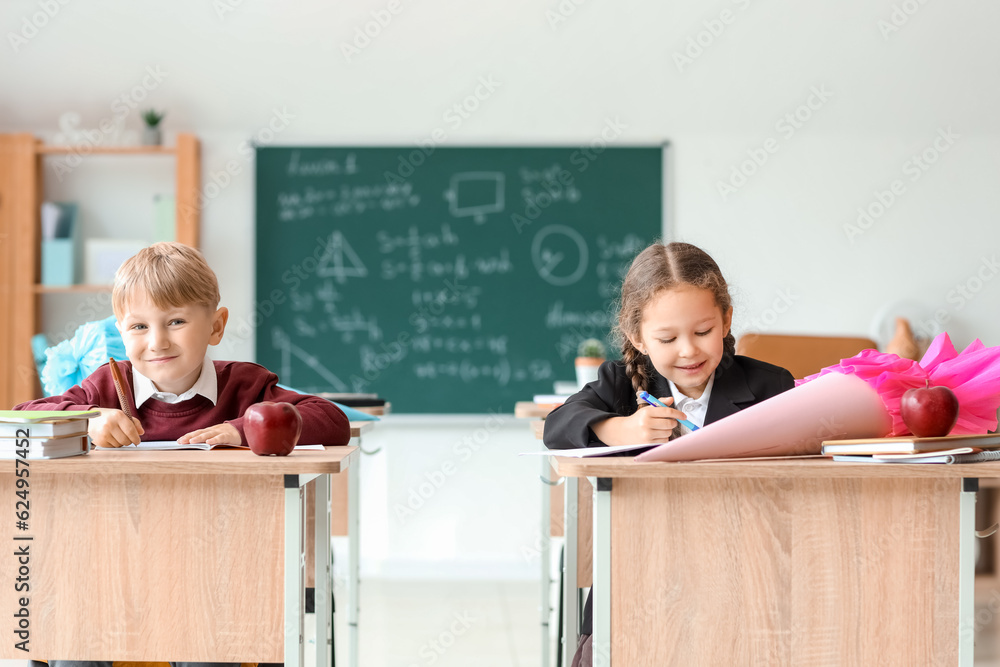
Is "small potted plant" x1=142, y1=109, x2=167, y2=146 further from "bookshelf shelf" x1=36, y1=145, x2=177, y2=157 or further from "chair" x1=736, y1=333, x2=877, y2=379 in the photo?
"chair" x1=736, y1=333, x2=877, y2=379

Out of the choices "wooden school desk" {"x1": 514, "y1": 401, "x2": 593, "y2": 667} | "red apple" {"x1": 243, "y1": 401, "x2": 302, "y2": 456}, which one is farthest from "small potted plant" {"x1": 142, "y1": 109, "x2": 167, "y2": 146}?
"red apple" {"x1": 243, "y1": 401, "x2": 302, "y2": 456}

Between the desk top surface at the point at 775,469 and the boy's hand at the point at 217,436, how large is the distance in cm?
55

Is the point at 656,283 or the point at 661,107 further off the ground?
the point at 661,107

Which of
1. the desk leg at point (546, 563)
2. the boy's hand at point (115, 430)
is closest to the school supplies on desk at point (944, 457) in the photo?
the boy's hand at point (115, 430)

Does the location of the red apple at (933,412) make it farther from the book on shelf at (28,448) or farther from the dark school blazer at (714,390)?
the book on shelf at (28,448)

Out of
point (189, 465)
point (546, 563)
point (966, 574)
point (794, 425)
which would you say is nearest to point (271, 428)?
point (189, 465)

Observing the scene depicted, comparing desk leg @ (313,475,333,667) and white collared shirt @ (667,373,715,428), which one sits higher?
white collared shirt @ (667,373,715,428)

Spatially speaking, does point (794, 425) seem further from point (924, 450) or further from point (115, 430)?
point (115, 430)

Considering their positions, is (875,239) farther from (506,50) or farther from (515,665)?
(515,665)

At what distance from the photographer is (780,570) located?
1.13 m

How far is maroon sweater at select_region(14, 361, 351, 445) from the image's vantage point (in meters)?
1.49

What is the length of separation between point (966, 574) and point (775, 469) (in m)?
0.30

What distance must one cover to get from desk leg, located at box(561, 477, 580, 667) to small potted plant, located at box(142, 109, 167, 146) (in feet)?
9.16

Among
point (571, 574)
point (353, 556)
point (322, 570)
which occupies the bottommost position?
point (353, 556)
